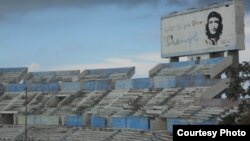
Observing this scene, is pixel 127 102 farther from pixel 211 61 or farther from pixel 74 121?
pixel 211 61

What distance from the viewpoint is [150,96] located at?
54.9m

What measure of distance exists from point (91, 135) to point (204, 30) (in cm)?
1634

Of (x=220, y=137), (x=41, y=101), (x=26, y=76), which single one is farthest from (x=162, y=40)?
(x=220, y=137)

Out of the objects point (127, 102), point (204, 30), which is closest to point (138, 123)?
point (127, 102)

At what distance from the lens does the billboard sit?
5016 cm

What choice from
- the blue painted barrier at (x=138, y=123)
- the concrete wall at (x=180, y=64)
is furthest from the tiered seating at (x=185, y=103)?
the concrete wall at (x=180, y=64)

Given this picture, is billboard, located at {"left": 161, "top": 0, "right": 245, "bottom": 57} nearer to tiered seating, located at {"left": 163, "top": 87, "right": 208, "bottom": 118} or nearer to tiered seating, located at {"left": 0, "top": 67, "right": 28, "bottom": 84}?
tiered seating, located at {"left": 163, "top": 87, "right": 208, "bottom": 118}

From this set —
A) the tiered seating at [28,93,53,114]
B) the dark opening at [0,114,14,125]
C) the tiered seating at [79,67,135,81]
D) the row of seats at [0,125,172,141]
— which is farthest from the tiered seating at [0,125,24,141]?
the tiered seating at [79,67,135,81]

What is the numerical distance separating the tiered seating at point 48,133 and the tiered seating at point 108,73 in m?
12.3

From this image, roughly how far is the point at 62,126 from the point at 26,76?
22343 mm

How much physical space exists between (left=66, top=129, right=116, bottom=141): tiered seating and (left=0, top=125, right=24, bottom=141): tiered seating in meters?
7.56

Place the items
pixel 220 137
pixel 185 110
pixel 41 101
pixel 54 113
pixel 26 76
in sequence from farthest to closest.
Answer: pixel 26 76 → pixel 41 101 → pixel 54 113 → pixel 185 110 → pixel 220 137

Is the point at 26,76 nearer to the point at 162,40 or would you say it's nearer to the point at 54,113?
the point at 54,113

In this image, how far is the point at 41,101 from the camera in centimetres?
6650
